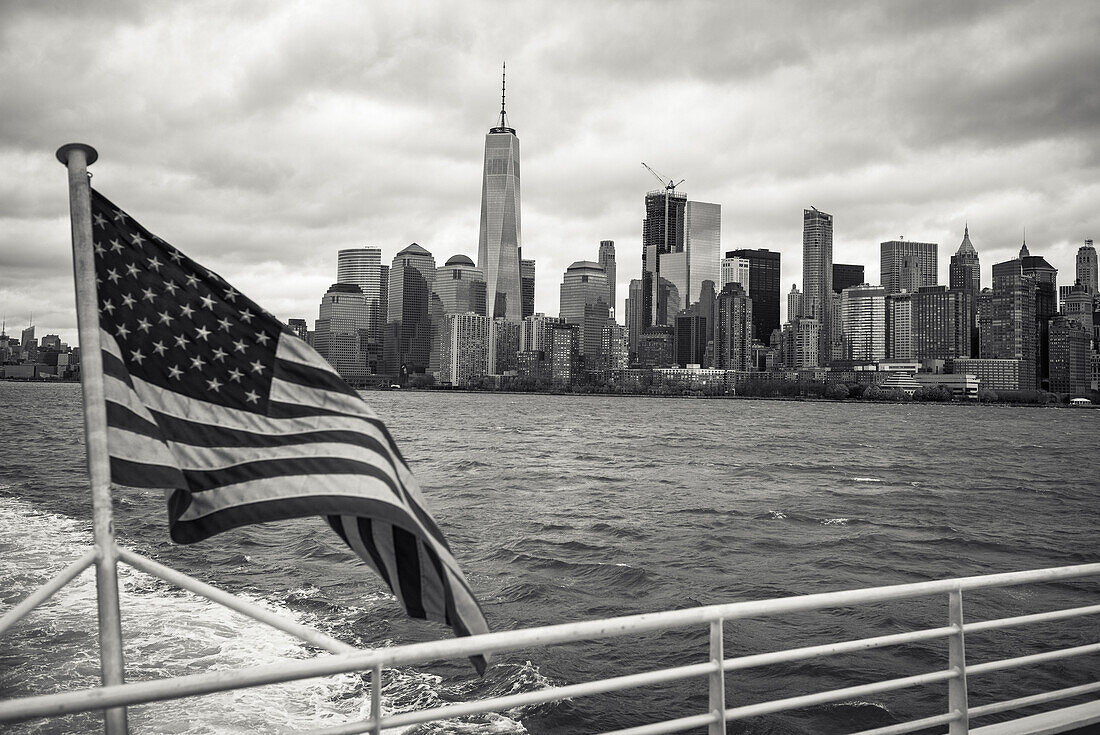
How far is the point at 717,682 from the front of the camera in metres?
4.10

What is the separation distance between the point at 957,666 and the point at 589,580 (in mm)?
14967

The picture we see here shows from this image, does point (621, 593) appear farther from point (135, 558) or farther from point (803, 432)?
point (803, 432)

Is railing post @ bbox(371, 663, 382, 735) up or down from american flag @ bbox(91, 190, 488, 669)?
down

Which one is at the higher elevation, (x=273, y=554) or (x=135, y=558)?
(x=135, y=558)

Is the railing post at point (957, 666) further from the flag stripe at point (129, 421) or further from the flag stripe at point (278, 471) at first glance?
the flag stripe at point (129, 421)

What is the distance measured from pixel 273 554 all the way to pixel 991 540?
2309 cm

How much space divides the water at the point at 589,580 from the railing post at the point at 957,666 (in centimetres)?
677

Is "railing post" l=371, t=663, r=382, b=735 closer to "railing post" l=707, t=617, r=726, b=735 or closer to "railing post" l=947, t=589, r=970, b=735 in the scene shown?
"railing post" l=707, t=617, r=726, b=735

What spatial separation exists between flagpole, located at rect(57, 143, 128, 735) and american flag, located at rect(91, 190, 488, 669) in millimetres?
210

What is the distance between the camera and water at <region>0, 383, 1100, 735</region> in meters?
11.4

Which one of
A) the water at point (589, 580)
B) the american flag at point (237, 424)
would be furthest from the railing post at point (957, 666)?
the water at point (589, 580)

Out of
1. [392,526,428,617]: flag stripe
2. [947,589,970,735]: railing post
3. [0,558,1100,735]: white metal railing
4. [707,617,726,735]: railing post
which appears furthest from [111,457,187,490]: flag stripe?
[947,589,970,735]: railing post

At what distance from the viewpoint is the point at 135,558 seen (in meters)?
4.15

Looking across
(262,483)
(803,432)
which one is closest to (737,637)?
(262,483)
